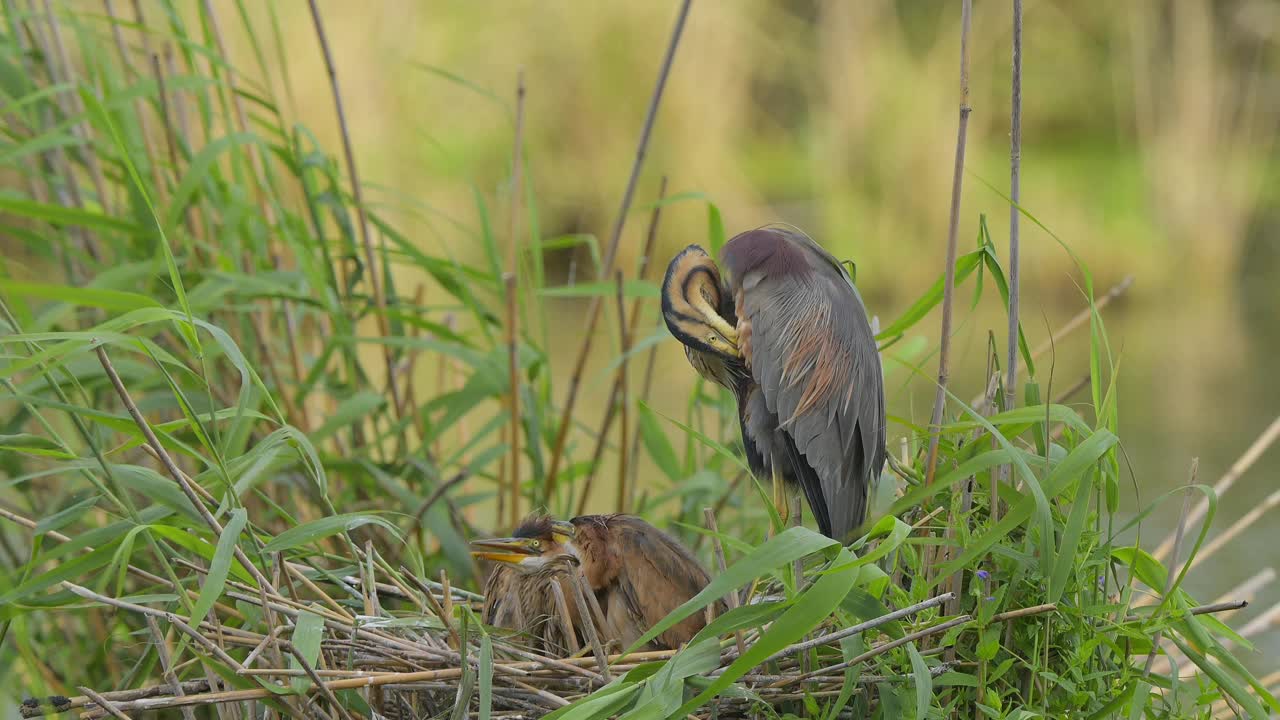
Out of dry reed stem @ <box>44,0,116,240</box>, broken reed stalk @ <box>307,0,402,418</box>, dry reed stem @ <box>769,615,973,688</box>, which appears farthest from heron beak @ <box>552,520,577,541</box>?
dry reed stem @ <box>44,0,116,240</box>

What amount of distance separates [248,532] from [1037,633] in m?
0.88

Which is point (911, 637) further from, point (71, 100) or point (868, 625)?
point (71, 100)

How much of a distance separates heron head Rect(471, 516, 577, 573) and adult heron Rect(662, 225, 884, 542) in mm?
310

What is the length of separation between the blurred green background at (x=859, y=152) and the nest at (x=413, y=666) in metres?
4.09

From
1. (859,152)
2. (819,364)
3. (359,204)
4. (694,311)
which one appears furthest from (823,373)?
(859,152)

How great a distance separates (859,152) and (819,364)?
6792 mm

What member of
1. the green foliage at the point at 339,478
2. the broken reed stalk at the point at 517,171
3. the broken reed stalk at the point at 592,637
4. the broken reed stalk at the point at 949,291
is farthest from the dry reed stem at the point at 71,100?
the broken reed stalk at the point at 949,291

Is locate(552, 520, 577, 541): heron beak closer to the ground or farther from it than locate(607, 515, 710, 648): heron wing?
farther from it

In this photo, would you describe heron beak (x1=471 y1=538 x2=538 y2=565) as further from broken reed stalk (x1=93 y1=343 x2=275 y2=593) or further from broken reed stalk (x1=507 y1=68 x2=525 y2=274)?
broken reed stalk (x1=507 y1=68 x2=525 y2=274)

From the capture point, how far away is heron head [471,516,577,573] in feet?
5.32

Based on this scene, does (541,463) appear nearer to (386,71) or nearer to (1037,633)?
(1037,633)

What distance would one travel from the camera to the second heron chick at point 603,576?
1.63 meters

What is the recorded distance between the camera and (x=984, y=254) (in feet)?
4.58

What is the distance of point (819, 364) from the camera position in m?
1.47
